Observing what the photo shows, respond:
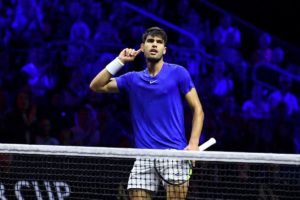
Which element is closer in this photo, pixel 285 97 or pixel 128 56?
pixel 128 56

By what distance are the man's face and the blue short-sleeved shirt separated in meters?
0.15

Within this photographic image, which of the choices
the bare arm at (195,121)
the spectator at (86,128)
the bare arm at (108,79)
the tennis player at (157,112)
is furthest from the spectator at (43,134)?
the bare arm at (195,121)

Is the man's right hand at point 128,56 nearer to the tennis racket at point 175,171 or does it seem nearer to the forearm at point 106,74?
the forearm at point 106,74

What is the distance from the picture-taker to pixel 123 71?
1198cm

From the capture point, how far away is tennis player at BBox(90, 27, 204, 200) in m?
5.93

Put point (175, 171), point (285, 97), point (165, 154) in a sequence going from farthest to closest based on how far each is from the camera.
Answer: point (285, 97) < point (175, 171) < point (165, 154)

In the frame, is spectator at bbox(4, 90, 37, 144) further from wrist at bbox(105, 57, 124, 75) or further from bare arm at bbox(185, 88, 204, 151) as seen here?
bare arm at bbox(185, 88, 204, 151)

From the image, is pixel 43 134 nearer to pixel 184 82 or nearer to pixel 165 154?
pixel 184 82

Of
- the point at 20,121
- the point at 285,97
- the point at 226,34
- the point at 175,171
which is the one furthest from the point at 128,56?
the point at 285,97

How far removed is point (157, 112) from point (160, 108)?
1.7 inches

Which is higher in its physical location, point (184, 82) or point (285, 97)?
point (285, 97)

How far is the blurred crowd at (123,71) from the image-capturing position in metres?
10.7

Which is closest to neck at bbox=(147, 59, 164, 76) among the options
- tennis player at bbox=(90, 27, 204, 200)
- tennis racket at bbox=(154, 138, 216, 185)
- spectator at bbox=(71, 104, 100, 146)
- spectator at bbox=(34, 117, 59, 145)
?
tennis player at bbox=(90, 27, 204, 200)

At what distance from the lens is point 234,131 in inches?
457
